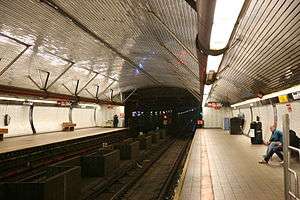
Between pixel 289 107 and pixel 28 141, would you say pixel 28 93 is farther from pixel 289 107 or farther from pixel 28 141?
pixel 289 107

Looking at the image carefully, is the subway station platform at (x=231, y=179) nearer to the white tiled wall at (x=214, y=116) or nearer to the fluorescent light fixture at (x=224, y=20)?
the fluorescent light fixture at (x=224, y=20)

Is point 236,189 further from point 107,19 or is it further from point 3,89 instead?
point 3,89

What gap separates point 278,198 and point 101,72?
542 inches

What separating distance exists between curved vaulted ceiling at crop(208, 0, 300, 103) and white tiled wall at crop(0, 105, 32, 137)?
11.0 m

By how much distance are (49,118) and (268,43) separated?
18.5 metres

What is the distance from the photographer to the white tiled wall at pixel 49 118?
69.1 feet

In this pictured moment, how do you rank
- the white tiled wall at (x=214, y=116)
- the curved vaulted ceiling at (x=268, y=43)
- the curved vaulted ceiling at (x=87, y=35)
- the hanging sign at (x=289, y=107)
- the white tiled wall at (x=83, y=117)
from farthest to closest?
the white tiled wall at (x=214, y=116), the white tiled wall at (x=83, y=117), the hanging sign at (x=289, y=107), the curved vaulted ceiling at (x=87, y=35), the curved vaulted ceiling at (x=268, y=43)

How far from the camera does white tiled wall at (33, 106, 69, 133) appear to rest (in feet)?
69.1

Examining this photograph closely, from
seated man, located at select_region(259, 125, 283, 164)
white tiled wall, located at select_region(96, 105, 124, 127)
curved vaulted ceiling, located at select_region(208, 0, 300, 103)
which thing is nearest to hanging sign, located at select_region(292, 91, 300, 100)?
curved vaulted ceiling, located at select_region(208, 0, 300, 103)

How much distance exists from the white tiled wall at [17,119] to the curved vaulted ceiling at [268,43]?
11.0 metres

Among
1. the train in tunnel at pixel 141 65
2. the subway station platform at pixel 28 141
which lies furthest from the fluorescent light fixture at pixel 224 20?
the subway station platform at pixel 28 141

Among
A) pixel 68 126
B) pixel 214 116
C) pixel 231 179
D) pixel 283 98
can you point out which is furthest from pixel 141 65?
pixel 214 116

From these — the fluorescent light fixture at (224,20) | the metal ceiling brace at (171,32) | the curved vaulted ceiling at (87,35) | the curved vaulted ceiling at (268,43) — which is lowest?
the fluorescent light fixture at (224,20)

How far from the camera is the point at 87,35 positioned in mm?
10836
